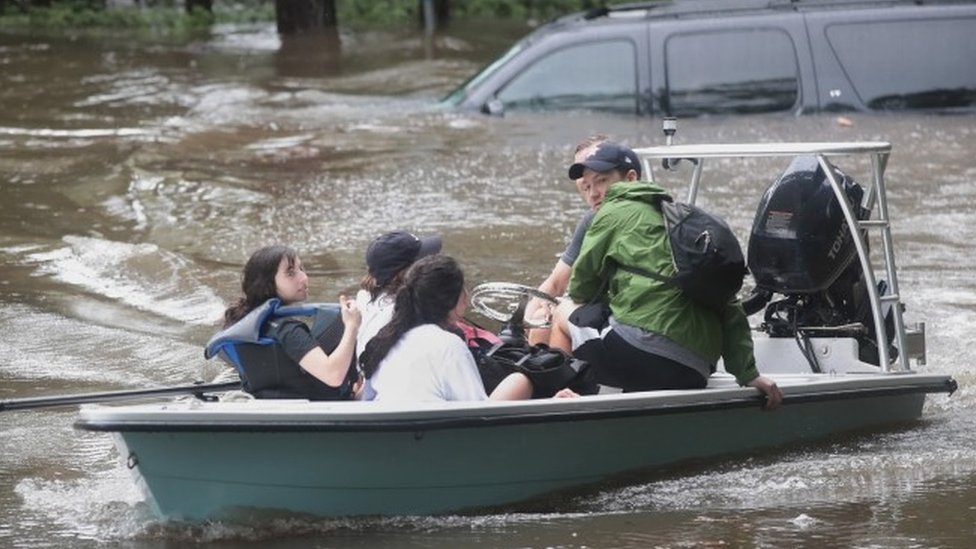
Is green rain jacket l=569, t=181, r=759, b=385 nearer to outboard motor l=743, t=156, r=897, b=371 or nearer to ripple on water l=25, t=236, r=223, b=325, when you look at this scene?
outboard motor l=743, t=156, r=897, b=371

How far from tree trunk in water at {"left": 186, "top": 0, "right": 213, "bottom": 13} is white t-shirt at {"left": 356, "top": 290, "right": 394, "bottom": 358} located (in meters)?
20.3

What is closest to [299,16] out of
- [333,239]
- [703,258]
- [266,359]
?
[333,239]

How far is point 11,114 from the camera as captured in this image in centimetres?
1714

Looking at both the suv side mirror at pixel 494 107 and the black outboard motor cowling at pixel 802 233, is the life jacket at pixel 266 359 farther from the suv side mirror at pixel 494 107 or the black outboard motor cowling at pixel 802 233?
the suv side mirror at pixel 494 107

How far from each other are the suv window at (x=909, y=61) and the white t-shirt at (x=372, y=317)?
769 cm

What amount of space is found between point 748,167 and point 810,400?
6450 mm

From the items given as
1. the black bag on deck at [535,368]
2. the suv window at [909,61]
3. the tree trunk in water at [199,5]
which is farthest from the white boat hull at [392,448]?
the tree trunk in water at [199,5]

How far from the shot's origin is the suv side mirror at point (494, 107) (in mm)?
14172

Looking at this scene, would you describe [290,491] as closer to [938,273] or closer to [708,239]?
[708,239]

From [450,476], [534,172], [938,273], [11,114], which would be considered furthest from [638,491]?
[11,114]

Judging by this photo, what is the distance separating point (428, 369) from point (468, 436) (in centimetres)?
29

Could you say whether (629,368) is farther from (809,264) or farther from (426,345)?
(809,264)

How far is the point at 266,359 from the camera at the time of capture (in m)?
6.79

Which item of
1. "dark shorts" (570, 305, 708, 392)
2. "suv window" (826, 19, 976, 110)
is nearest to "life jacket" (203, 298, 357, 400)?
"dark shorts" (570, 305, 708, 392)
